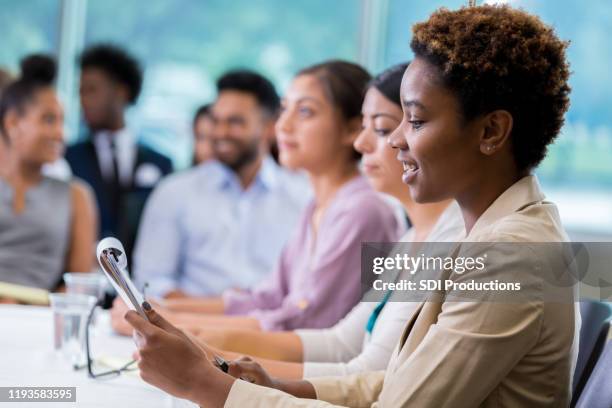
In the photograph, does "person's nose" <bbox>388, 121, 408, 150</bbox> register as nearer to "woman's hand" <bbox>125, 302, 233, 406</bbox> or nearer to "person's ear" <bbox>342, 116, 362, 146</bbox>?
"woman's hand" <bbox>125, 302, 233, 406</bbox>

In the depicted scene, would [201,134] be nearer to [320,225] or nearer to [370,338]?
[320,225]

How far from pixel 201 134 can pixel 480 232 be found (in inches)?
162

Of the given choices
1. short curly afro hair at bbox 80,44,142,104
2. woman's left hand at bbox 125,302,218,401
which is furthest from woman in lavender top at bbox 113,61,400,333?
short curly afro hair at bbox 80,44,142,104

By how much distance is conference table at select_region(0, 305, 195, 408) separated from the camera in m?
1.51

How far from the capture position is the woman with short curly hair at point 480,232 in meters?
1.15

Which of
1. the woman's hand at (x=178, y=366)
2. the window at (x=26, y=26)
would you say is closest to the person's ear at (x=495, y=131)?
the woman's hand at (x=178, y=366)

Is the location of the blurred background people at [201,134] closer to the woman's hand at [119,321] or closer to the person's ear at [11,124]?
the person's ear at [11,124]

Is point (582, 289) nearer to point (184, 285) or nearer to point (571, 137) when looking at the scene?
point (184, 285)

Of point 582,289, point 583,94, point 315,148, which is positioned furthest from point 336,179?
point 583,94

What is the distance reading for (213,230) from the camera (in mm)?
3936

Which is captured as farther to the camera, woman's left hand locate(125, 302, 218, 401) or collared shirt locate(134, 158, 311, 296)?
collared shirt locate(134, 158, 311, 296)

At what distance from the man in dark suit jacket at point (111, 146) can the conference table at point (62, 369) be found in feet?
8.60

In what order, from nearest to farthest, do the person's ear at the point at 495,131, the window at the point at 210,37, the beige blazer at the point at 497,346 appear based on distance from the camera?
the beige blazer at the point at 497,346 → the person's ear at the point at 495,131 → the window at the point at 210,37

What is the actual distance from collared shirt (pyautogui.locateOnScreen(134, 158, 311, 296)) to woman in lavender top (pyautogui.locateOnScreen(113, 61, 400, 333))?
1.10 metres
